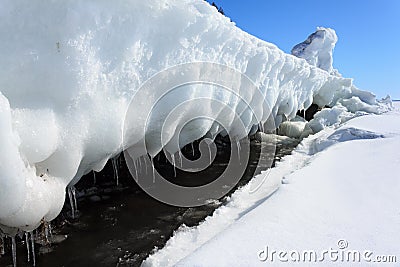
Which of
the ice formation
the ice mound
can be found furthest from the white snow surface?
the ice mound

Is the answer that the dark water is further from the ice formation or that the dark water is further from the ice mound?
the ice mound

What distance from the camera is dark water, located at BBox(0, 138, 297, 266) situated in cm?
305

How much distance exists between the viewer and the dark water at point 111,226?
305 cm

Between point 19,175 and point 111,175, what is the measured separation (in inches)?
155

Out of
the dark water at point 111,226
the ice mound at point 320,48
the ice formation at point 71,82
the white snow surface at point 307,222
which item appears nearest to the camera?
the white snow surface at point 307,222

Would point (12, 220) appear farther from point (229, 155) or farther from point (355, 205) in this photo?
point (229, 155)

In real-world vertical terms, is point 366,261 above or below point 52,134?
below

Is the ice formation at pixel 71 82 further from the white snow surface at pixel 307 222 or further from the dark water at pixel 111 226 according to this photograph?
the white snow surface at pixel 307 222

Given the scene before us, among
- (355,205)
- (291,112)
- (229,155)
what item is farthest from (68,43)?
(291,112)

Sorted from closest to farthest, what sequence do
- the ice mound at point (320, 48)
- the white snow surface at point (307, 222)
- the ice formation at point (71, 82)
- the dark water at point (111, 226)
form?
the white snow surface at point (307, 222), the ice formation at point (71, 82), the dark water at point (111, 226), the ice mound at point (320, 48)

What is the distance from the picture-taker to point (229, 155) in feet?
25.4

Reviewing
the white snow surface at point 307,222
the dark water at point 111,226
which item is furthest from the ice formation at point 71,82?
the white snow surface at point 307,222

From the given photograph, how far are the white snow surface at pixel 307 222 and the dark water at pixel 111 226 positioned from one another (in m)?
0.92

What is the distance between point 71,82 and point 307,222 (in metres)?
1.90
